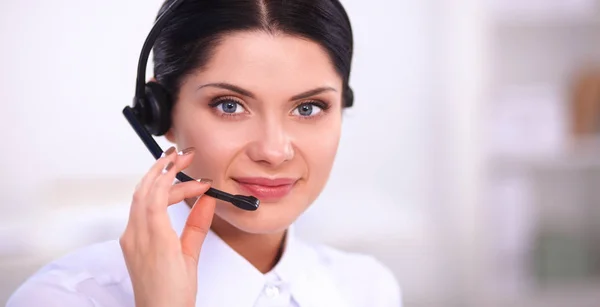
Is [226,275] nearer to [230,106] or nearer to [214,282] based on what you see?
[214,282]

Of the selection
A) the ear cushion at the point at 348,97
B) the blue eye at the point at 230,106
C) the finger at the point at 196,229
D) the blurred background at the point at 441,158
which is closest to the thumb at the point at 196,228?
the finger at the point at 196,229

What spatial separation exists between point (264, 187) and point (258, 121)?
0.29ft

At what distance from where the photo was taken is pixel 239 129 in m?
0.91

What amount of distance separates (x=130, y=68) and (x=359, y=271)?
1.35 metres

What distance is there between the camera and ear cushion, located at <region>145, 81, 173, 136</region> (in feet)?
3.13

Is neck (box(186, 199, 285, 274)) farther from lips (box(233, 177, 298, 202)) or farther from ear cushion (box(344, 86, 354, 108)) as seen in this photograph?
ear cushion (box(344, 86, 354, 108))

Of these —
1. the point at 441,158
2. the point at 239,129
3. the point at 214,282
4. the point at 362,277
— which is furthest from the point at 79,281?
the point at 441,158

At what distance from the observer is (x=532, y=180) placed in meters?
2.86

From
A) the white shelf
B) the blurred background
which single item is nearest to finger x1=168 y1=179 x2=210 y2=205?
the blurred background

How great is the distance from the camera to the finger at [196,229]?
2.72 feet

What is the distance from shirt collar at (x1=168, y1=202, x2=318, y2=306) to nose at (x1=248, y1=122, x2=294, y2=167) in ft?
0.58

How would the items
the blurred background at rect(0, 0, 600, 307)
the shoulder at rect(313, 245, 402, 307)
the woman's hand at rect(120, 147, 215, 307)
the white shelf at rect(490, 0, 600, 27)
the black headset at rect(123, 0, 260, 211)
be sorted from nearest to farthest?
the woman's hand at rect(120, 147, 215, 307) < the black headset at rect(123, 0, 260, 211) < the shoulder at rect(313, 245, 402, 307) < the blurred background at rect(0, 0, 600, 307) < the white shelf at rect(490, 0, 600, 27)

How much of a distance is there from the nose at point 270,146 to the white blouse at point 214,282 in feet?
0.58

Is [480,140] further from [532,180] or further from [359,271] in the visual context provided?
[359,271]
